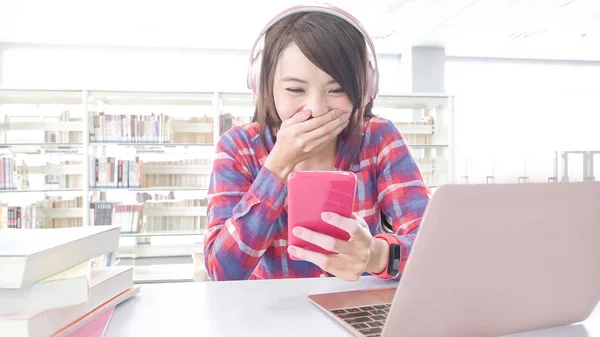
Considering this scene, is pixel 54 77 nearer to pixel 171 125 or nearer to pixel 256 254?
pixel 171 125

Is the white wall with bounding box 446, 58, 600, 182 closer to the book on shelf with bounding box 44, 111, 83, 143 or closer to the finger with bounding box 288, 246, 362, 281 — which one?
the book on shelf with bounding box 44, 111, 83, 143

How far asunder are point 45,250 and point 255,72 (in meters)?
0.62

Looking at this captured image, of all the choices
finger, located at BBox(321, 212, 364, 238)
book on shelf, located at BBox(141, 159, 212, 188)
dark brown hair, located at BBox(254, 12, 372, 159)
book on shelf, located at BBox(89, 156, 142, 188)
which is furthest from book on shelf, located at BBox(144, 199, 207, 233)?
finger, located at BBox(321, 212, 364, 238)

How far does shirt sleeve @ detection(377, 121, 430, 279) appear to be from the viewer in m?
0.91

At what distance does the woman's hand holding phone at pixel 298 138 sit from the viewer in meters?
0.77

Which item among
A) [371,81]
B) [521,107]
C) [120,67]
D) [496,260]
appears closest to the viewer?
[496,260]

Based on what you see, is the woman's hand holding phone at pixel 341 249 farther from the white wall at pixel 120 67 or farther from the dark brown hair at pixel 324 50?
the white wall at pixel 120 67

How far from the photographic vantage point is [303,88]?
820 mm

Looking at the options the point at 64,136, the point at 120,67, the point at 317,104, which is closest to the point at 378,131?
the point at 317,104

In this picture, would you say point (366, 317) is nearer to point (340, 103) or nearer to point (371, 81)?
point (340, 103)

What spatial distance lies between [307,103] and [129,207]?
3.17 metres

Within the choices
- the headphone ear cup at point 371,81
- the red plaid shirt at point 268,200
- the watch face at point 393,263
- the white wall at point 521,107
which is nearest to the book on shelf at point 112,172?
the red plaid shirt at point 268,200

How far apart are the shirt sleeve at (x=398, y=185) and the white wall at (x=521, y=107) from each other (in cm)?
610

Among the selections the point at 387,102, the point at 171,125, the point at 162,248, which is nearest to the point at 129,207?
the point at 162,248
